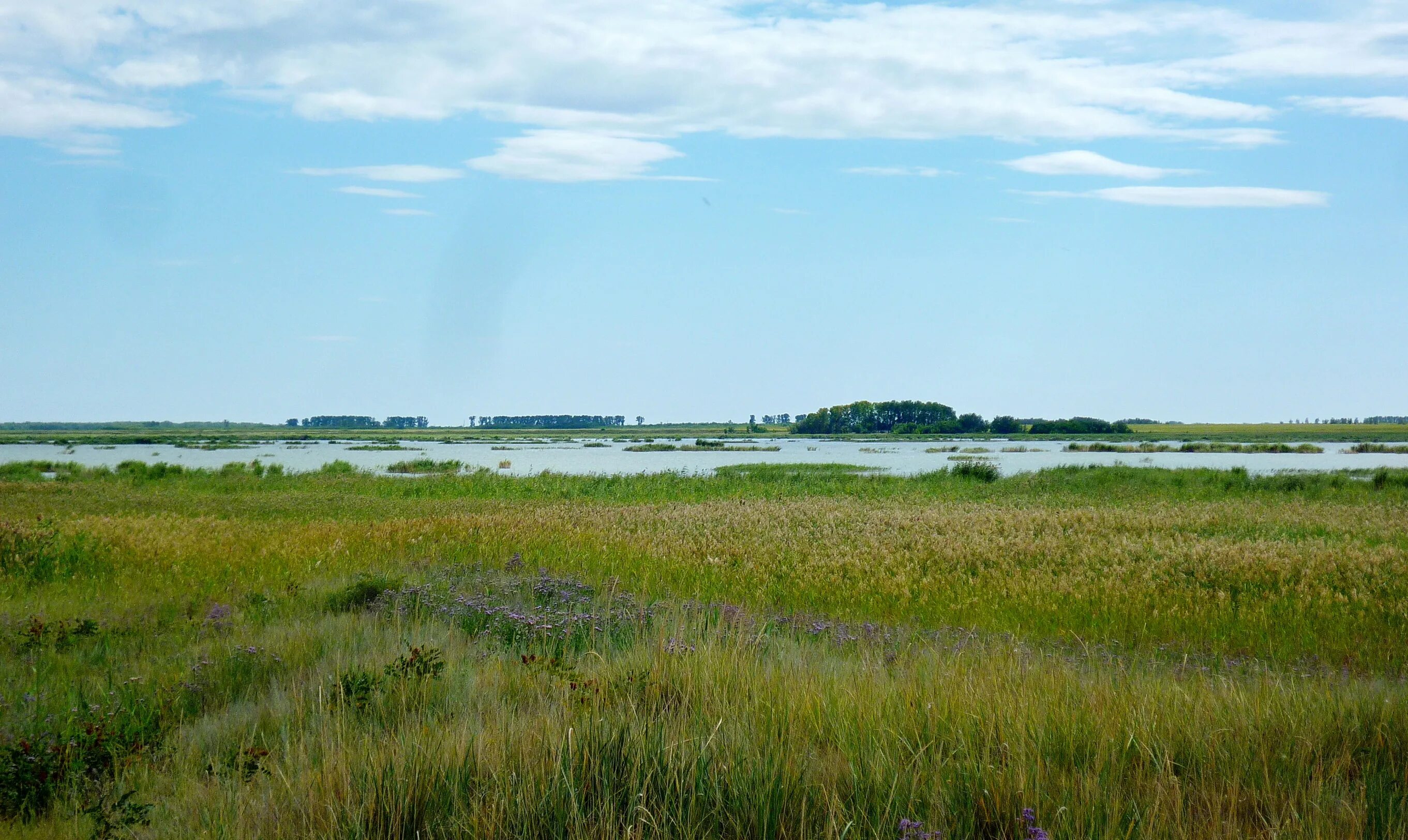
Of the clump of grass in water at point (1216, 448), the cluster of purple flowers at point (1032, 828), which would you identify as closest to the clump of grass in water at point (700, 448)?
the clump of grass in water at point (1216, 448)

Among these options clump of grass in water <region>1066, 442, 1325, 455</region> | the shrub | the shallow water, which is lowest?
the shallow water

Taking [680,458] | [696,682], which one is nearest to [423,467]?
[680,458]

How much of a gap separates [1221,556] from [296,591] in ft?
37.3

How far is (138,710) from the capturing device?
503cm

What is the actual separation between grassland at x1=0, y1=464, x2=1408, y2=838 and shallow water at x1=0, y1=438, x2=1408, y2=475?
26423 mm

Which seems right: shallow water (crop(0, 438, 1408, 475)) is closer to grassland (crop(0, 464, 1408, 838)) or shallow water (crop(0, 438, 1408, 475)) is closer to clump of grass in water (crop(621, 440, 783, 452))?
clump of grass in water (crop(621, 440, 783, 452))

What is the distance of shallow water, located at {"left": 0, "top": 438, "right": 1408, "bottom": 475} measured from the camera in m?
47.4

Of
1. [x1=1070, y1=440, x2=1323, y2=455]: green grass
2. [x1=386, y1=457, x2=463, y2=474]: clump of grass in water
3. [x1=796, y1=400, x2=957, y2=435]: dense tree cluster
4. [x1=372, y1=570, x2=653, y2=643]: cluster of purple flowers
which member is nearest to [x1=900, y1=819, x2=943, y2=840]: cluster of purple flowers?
[x1=372, y1=570, x2=653, y2=643]: cluster of purple flowers

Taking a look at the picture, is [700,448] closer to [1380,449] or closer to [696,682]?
[1380,449]

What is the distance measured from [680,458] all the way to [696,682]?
61.4m

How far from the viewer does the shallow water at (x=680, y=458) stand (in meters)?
47.4

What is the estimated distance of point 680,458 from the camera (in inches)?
2606

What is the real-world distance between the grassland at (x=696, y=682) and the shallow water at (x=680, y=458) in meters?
26.4

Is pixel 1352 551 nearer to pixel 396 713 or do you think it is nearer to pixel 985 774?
pixel 985 774
